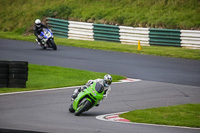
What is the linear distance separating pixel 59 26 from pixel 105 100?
18638 mm

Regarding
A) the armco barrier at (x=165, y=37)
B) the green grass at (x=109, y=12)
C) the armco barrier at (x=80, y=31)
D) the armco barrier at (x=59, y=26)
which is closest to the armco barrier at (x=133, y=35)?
the armco barrier at (x=165, y=37)

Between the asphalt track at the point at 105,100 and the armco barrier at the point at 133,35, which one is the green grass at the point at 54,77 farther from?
the armco barrier at the point at 133,35

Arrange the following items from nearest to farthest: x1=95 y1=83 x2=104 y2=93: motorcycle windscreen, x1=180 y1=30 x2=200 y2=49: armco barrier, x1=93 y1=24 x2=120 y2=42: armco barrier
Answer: x1=95 y1=83 x2=104 y2=93: motorcycle windscreen
x1=180 y1=30 x2=200 y2=49: armco barrier
x1=93 y1=24 x2=120 y2=42: armco barrier

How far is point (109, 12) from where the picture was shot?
33844 millimetres

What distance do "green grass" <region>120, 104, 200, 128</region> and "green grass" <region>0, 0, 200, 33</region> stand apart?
16585 mm

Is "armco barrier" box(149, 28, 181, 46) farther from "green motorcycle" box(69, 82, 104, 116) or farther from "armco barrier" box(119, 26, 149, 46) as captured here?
"green motorcycle" box(69, 82, 104, 116)

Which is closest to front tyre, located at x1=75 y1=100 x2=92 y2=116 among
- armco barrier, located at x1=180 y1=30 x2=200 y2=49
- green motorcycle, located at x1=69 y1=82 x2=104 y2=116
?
A: green motorcycle, located at x1=69 y1=82 x2=104 y2=116

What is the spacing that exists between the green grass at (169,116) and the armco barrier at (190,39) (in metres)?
13.4

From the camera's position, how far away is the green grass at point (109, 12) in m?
30.4

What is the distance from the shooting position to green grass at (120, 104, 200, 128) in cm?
1128

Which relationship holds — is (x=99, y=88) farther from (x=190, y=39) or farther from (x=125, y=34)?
(x=125, y=34)

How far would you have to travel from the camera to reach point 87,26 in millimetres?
30359

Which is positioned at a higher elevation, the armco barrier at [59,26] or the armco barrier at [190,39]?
the armco barrier at [59,26]

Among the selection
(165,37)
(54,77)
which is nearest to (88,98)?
(54,77)
